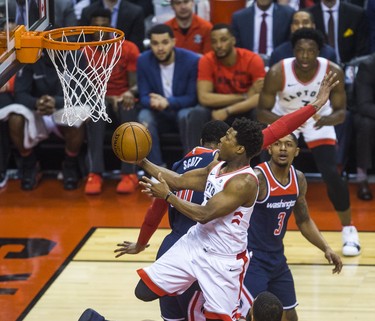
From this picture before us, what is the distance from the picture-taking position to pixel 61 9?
9.16 m

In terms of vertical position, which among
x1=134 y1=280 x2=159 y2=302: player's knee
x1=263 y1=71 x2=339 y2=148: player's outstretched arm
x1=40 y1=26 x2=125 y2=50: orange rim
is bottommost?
x1=134 y1=280 x2=159 y2=302: player's knee

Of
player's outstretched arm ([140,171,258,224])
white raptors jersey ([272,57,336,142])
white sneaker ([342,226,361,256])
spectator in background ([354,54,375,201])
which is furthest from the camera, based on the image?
spectator in background ([354,54,375,201])

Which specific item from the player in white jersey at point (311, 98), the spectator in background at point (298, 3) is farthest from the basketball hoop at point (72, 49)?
the spectator in background at point (298, 3)

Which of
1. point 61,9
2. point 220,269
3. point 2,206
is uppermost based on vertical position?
point 61,9

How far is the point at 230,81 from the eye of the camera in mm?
8680

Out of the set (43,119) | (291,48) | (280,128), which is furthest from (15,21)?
(291,48)

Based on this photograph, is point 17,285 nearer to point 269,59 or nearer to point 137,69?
point 137,69

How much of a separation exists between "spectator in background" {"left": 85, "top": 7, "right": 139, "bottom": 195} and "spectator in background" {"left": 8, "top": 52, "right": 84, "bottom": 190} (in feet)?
0.66

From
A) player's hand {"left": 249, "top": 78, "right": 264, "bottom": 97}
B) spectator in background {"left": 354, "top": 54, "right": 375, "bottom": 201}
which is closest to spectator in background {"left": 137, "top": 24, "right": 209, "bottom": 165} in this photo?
player's hand {"left": 249, "top": 78, "right": 264, "bottom": 97}

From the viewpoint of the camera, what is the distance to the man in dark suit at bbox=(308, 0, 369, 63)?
9.10 metres

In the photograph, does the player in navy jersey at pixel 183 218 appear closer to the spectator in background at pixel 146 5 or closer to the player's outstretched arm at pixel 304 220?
the player's outstretched arm at pixel 304 220

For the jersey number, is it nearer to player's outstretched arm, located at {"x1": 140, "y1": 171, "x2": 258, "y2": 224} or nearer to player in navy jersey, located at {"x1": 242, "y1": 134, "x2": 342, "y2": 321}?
player in navy jersey, located at {"x1": 242, "y1": 134, "x2": 342, "y2": 321}

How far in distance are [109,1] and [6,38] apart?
13.2 feet

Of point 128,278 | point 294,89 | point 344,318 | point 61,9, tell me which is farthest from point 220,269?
point 61,9
